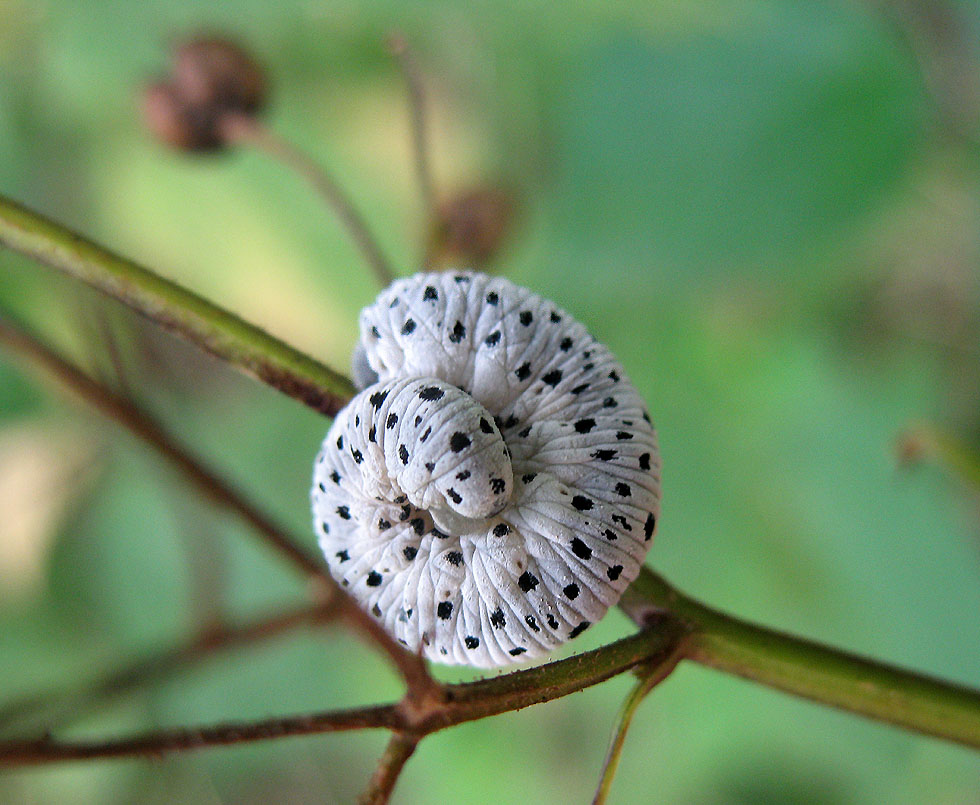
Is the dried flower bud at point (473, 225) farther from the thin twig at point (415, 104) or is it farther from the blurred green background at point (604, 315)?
the blurred green background at point (604, 315)

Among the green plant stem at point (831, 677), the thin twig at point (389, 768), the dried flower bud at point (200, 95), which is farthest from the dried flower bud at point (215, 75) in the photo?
the thin twig at point (389, 768)

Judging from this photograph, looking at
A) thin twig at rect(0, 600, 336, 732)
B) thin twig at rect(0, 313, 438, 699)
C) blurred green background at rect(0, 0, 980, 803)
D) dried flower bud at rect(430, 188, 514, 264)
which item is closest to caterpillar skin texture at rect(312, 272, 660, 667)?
thin twig at rect(0, 313, 438, 699)

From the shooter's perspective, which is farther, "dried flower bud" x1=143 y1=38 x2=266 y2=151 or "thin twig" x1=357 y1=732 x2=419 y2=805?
"dried flower bud" x1=143 y1=38 x2=266 y2=151

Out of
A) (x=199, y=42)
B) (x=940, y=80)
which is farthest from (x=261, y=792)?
(x=940, y=80)

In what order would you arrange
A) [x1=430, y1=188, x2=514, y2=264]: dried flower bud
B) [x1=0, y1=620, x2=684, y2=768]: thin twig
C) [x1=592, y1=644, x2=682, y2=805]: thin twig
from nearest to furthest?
[x1=0, y1=620, x2=684, y2=768]: thin twig → [x1=592, y1=644, x2=682, y2=805]: thin twig → [x1=430, y1=188, x2=514, y2=264]: dried flower bud

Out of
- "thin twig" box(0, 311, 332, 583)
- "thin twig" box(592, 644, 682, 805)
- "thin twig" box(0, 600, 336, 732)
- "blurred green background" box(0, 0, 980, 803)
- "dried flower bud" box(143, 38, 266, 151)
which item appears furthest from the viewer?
"blurred green background" box(0, 0, 980, 803)

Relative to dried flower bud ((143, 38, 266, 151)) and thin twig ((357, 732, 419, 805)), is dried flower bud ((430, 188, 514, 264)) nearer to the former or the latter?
dried flower bud ((143, 38, 266, 151))

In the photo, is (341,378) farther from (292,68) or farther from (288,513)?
(292,68)
